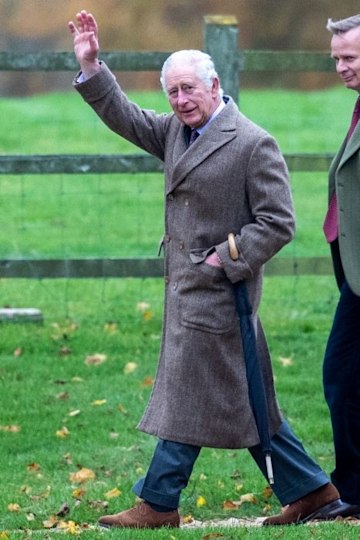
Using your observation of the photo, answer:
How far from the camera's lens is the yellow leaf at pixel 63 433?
792cm

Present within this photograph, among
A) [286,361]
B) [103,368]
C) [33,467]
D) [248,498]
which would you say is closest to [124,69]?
[103,368]

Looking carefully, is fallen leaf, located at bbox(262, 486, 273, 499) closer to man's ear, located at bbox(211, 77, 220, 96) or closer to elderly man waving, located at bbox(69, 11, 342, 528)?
elderly man waving, located at bbox(69, 11, 342, 528)

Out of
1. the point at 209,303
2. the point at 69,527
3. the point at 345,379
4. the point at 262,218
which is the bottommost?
the point at 69,527

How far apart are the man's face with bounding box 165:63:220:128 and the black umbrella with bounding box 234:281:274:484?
68 centimetres

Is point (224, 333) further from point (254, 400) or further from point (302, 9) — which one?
point (302, 9)

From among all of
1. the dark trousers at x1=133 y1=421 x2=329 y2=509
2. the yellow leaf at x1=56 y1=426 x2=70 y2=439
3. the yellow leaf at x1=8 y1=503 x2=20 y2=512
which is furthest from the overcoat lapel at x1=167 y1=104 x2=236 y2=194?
the yellow leaf at x1=56 y1=426 x2=70 y2=439

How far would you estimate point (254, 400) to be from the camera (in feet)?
20.0

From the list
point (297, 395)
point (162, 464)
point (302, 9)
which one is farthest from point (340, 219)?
point (302, 9)

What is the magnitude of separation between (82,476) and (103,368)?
189 centimetres

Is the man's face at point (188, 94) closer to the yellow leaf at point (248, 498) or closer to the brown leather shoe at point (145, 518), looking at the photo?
the brown leather shoe at point (145, 518)

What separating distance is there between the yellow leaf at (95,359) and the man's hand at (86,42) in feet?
10.8

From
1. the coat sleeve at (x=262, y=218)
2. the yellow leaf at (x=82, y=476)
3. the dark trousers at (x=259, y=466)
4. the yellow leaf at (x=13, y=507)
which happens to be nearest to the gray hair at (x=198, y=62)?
the coat sleeve at (x=262, y=218)

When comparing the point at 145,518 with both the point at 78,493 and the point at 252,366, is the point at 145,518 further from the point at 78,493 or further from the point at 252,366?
the point at 78,493

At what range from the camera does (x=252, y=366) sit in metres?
6.06
